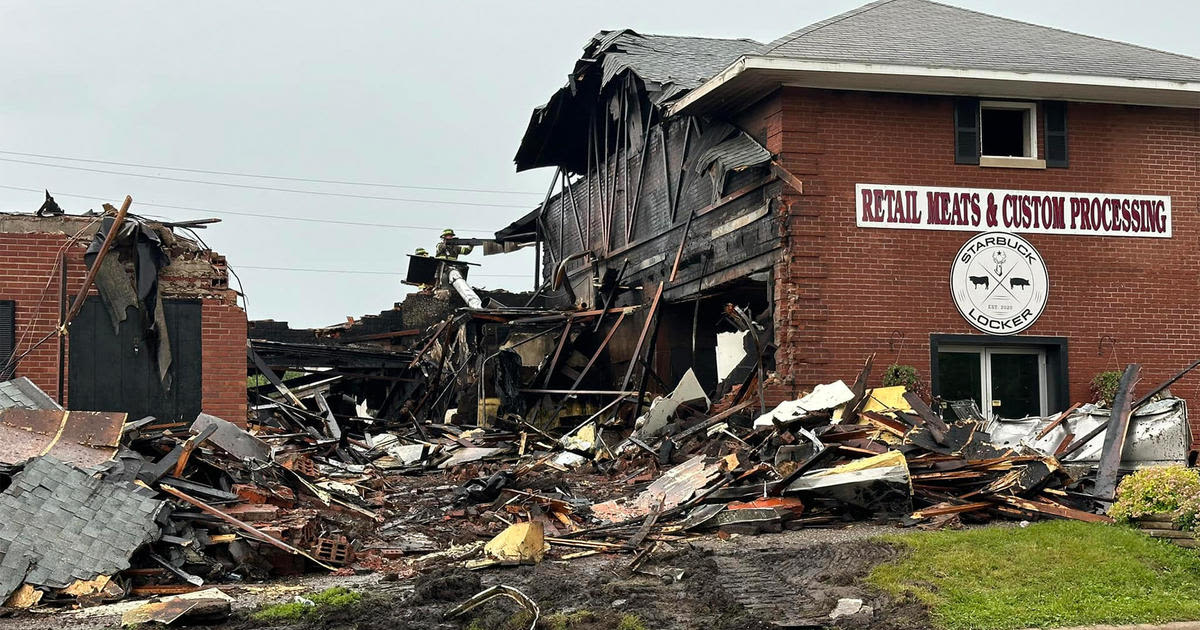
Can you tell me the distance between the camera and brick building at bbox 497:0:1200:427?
17.3 meters

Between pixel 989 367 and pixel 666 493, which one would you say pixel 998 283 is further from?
pixel 666 493

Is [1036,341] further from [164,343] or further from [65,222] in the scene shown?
[65,222]

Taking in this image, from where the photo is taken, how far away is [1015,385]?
18062 mm

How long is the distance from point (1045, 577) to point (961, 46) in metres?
11.1

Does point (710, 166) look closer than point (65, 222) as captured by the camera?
No

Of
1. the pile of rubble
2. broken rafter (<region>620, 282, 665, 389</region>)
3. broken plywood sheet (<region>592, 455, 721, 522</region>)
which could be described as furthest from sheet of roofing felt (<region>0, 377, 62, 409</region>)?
broken rafter (<region>620, 282, 665, 389</region>)

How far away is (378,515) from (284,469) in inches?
46.4

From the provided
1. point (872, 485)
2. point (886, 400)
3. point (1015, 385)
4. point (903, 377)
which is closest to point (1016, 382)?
point (1015, 385)

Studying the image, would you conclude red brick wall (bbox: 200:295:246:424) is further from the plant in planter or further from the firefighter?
the firefighter

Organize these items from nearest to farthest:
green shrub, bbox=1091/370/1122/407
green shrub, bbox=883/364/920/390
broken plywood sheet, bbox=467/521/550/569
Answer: broken plywood sheet, bbox=467/521/550/569 → green shrub, bbox=883/364/920/390 → green shrub, bbox=1091/370/1122/407

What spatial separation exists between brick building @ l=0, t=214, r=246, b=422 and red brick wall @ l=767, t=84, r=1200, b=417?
747 centimetres

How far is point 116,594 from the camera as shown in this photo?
9531 mm

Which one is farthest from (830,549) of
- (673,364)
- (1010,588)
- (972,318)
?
(673,364)

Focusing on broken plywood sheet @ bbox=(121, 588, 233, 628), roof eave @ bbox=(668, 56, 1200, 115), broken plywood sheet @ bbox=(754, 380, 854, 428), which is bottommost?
broken plywood sheet @ bbox=(121, 588, 233, 628)
